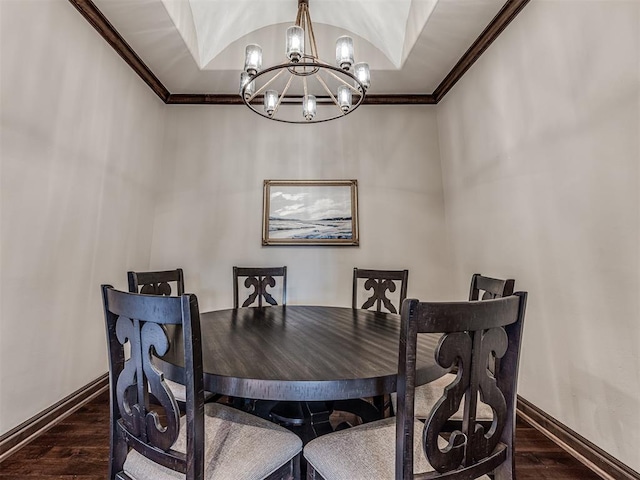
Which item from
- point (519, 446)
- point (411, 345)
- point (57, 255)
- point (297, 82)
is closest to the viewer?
point (411, 345)

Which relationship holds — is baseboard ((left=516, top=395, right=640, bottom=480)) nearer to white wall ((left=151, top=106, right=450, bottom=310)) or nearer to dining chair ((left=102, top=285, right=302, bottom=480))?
white wall ((left=151, top=106, right=450, bottom=310))

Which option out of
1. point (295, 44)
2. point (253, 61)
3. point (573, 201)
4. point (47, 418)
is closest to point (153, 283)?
point (47, 418)

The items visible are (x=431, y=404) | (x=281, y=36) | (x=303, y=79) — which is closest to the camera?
(x=431, y=404)

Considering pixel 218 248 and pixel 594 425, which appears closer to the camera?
pixel 594 425

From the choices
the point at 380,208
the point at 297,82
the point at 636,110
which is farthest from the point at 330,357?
the point at 297,82

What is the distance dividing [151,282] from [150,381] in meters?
1.08

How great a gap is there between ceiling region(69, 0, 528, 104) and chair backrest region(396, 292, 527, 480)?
2.44 m

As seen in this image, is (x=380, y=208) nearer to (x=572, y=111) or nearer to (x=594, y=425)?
(x=572, y=111)

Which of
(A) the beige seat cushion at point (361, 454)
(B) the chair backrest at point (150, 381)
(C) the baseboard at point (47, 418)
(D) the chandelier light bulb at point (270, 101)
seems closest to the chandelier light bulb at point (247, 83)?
(D) the chandelier light bulb at point (270, 101)

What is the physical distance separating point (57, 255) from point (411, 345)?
2.31 metres

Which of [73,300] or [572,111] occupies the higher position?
[572,111]

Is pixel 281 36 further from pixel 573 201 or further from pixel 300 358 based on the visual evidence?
pixel 300 358

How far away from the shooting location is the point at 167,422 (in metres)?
0.78

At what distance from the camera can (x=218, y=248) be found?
309cm
